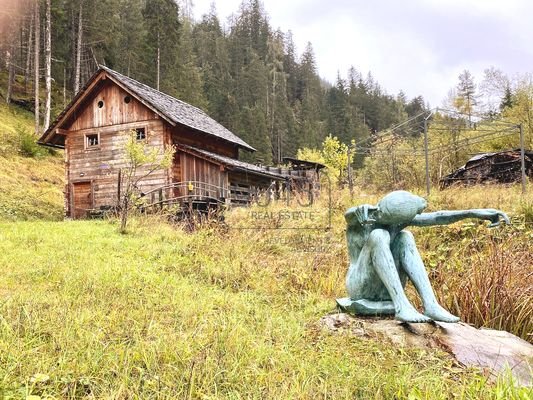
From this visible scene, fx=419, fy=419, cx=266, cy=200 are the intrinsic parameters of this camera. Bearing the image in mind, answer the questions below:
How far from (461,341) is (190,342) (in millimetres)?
1976

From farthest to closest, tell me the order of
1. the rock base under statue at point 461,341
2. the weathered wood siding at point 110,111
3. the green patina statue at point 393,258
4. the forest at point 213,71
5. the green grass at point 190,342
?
the forest at point 213,71, the weathered wood siding at point 110,111, the green patina statue at point 393,258, the rock base under statue at point 461,341, the green grass at point 190,342

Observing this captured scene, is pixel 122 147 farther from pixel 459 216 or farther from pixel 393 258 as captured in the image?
pixel 459 216

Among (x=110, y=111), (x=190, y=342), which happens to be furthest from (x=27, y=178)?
(x=190, y=342)

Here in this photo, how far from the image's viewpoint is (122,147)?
17734 mm

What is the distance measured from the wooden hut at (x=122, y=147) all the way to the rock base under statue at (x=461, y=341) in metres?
13.2

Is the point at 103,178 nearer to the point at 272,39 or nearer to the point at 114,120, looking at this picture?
the point at 114,120

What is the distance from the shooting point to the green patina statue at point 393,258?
320 cm

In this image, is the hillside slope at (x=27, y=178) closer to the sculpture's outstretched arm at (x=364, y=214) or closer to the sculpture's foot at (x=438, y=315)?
the sculpture's outstretched arm at (x=364, y=214)

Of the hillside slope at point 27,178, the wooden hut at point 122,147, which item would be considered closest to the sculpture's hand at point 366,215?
the wooden hut at point 122,147

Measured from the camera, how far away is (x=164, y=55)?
33250 mm

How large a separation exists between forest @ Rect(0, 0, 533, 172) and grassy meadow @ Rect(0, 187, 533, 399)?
21.0 m

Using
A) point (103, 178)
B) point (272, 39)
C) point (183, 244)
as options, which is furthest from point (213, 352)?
point (272, 39)

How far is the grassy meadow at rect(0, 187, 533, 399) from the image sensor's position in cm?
242

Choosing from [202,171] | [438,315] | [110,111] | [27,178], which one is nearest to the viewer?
[438,315]
